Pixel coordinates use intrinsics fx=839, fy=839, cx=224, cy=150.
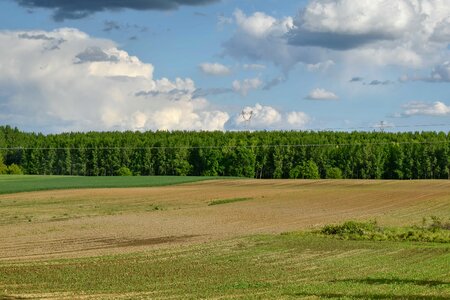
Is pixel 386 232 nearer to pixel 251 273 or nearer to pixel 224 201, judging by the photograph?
pixel 251 273

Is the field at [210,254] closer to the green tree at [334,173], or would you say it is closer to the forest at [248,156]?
the green tree at [334,173]

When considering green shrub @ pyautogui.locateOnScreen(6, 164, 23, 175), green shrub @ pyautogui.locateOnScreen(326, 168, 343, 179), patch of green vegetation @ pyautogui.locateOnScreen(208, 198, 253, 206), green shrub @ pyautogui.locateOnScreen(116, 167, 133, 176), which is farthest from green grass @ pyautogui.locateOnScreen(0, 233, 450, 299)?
green shrub @ pyautogui.locateOnScreen(6, 164, 23, 175)

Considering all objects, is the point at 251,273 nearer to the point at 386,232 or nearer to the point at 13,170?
the point at 386,232

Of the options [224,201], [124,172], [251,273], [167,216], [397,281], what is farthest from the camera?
[124,172]

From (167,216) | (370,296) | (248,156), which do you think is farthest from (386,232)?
(248,156)

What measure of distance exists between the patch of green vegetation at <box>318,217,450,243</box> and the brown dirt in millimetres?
3359

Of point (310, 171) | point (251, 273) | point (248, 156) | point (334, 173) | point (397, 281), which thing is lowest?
point (334, 173)

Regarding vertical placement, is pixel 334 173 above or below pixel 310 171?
below

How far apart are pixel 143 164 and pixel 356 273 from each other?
147 m

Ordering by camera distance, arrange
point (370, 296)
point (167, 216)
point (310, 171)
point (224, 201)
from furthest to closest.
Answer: point (310, 171), point (224, 201), point (167, 216), point (370, 296)

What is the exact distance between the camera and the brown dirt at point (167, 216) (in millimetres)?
38844

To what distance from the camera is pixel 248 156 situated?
166000mm

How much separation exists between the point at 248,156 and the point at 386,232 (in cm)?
12408

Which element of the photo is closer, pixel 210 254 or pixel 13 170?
pixel 210 254
